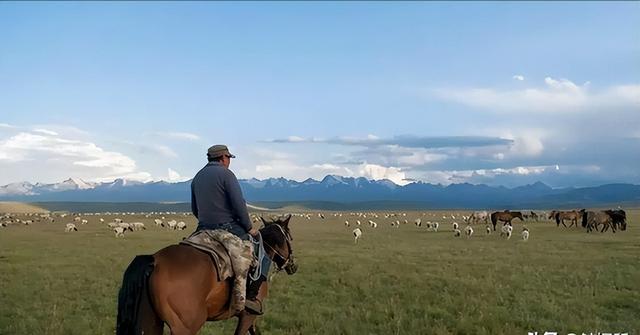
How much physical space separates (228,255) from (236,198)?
0.84 metres

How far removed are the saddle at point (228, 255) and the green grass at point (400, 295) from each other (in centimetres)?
364

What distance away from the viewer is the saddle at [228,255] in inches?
314

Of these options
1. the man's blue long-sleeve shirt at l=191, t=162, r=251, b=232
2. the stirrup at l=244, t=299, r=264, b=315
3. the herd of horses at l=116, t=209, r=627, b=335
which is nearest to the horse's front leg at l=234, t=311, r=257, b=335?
the stirrup at l=244, t=299, r=264, b=315

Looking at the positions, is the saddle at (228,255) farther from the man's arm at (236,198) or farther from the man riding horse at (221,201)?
the man's arm at (236,198)

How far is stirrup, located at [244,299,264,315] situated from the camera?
8.71 metres

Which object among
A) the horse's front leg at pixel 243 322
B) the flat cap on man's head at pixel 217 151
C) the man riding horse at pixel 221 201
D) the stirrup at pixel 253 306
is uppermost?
the flat cap on man's head at pixel 217 151

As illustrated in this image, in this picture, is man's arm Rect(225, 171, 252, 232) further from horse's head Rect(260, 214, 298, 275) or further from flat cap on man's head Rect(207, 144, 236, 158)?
horse's head Rect(260, 214, 298, 275)

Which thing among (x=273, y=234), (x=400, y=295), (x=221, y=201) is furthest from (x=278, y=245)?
(x=400, y=295)

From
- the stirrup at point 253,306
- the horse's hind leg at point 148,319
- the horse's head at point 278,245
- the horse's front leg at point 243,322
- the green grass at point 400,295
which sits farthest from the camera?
the green grass at point 400,295

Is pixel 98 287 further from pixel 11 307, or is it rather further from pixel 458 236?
pixel 458 236

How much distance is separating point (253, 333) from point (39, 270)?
55.2 ft

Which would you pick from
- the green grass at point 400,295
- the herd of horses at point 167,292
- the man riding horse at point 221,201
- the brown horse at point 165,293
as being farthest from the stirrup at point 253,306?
the green grass at point 400,295

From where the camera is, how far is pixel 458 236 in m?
44.7

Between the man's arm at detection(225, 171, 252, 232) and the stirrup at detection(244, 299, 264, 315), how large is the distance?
1232 mm
